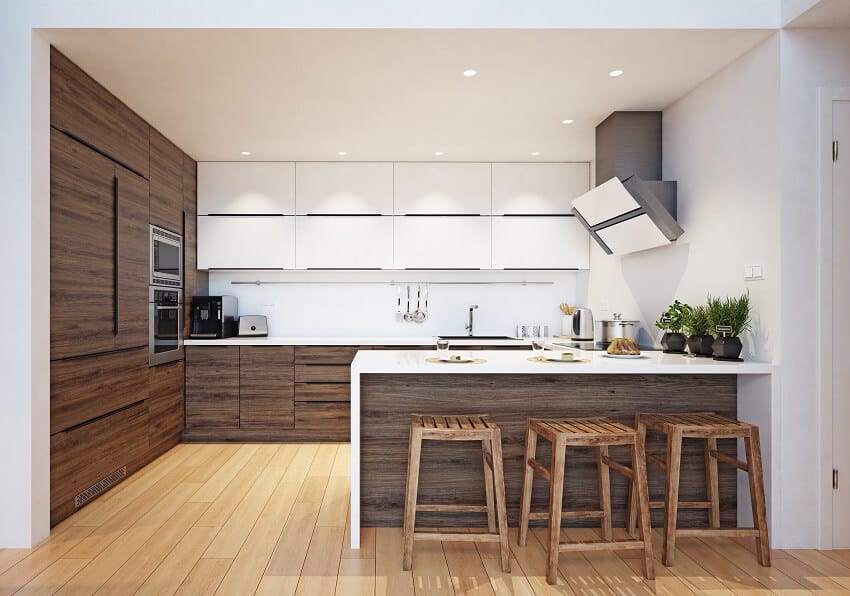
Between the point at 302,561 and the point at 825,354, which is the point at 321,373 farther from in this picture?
the point at 825,354

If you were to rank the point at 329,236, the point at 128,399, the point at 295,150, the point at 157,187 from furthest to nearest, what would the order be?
the point at 329,236 → the point at 295,150 → the point at 157,187 → the point at 128,399

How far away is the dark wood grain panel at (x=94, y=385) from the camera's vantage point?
9.36 feet

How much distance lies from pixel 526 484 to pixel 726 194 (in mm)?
1761

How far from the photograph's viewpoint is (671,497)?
244 cm

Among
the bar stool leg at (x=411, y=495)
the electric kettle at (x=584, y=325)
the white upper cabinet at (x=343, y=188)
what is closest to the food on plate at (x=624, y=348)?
the bar stool leg at (x=411, y=495)

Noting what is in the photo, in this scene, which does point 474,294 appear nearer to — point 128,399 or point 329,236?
point 329,236

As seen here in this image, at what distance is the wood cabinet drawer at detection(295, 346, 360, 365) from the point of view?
15.2ft

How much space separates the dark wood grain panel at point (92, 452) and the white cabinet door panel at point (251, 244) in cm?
147

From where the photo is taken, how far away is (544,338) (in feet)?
16.6

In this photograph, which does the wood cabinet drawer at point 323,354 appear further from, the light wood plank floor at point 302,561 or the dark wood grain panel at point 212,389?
the light wood plank floor at point 302,561

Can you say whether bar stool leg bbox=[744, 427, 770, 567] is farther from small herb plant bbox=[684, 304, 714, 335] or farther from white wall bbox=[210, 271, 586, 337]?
white wall bbox=[210, 271, 586, 337]

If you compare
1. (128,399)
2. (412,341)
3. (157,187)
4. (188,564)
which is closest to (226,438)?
(128,399)

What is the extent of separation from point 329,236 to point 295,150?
2.44ft

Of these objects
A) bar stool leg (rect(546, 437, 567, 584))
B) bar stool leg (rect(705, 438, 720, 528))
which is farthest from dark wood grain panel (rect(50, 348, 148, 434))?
bar stool leg (rect(705, 438, 720, 528))
